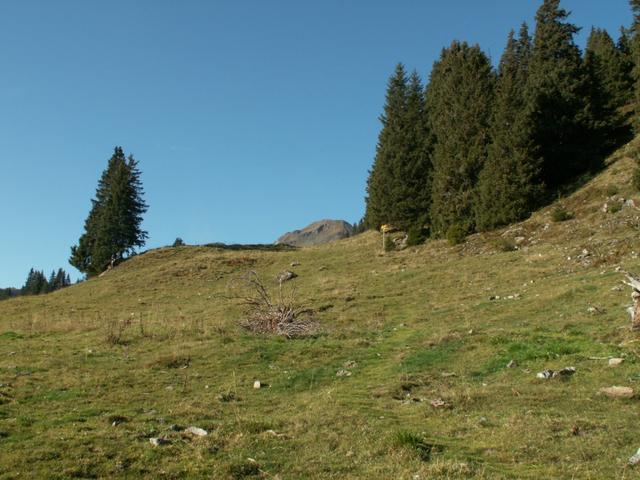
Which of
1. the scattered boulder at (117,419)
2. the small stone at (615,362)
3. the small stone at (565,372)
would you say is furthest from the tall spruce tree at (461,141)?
the scattered boulder at (117,419)

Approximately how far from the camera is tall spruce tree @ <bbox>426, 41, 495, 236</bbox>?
4288 cm

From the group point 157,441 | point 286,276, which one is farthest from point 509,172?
point 157,441

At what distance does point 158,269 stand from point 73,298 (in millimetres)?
9900

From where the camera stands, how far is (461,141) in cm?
4425

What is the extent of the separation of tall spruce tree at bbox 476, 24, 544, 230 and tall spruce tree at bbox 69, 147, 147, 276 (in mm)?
48219

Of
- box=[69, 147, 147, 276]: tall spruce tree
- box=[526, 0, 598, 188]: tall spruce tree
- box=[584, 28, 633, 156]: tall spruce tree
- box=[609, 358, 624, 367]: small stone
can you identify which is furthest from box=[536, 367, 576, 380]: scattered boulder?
box=[69, 147, 147, 276]: tall spruce tree

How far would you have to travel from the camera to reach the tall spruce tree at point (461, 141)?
42.9 metres

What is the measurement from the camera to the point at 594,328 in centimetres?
1470

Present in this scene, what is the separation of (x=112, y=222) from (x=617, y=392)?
67.9m

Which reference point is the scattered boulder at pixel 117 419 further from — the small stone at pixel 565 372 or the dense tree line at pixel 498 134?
the dense tree line at pixel 498 134

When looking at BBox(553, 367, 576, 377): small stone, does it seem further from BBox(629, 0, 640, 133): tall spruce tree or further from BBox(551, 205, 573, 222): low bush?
BBox(629, 0, 640, 133): tall spruce tree

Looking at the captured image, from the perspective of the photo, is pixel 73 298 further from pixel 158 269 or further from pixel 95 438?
pixel 95 438

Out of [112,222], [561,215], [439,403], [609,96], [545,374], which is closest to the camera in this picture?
[439,403]

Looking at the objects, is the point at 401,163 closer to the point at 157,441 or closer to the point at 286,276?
the point at 286,276
